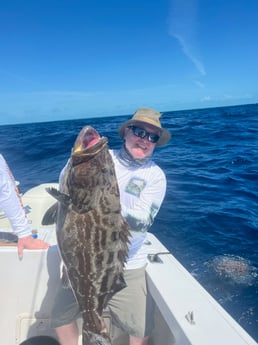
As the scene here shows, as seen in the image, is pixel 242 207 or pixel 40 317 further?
pixel 242 207

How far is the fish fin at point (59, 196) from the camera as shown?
2.18 metres

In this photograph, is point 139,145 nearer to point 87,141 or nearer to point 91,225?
point 87,141

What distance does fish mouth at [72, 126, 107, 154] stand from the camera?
85.3 inches

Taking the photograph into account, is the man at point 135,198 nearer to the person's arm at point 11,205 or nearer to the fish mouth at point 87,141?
the person's arm at point 11,205

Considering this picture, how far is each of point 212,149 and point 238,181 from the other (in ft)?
22.3

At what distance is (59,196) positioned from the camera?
7.26 feet

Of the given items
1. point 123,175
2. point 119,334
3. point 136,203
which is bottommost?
point 119,334

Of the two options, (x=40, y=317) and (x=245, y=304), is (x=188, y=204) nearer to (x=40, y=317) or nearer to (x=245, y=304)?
(x=245, y=304)

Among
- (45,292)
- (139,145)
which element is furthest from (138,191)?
(45,292)

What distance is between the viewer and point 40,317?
3.66 m

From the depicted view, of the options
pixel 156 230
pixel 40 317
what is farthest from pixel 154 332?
pixel 156 230

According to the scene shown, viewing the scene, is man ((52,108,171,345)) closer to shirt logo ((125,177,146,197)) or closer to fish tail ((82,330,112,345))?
shirt logo ((125,177,146,197))

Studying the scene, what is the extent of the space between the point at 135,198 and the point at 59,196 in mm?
900

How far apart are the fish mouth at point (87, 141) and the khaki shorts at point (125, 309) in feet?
4.94
